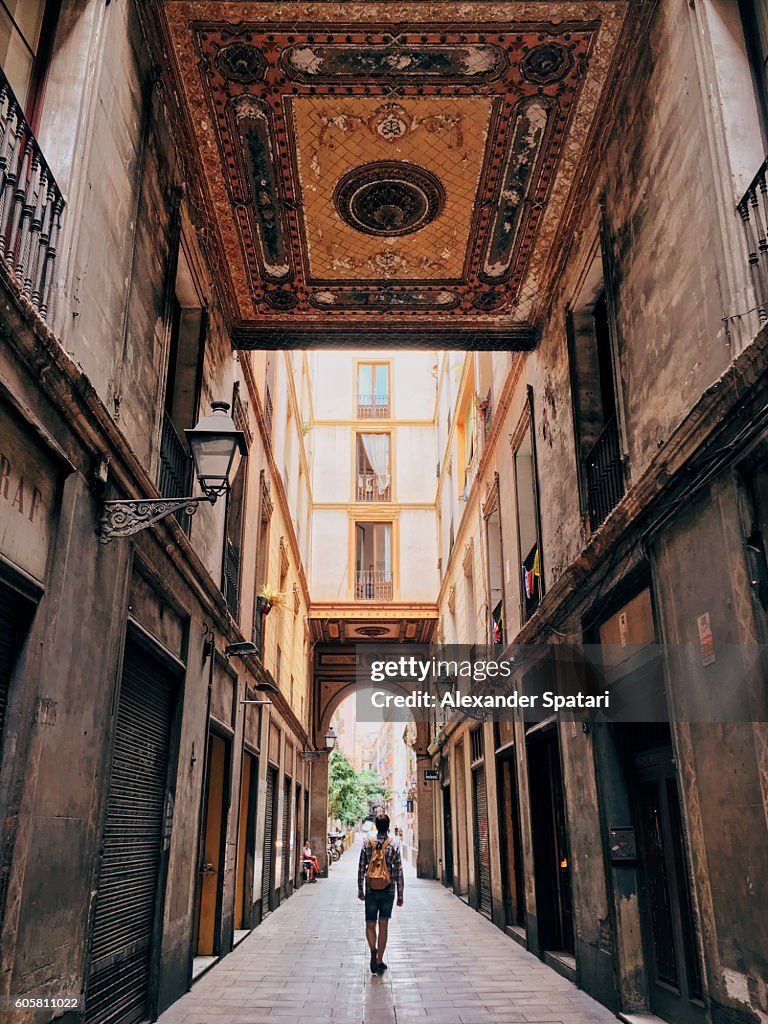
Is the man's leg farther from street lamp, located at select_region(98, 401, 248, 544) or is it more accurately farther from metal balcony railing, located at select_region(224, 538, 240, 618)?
street lamp, located at select_region(98, 401, 248, 544)

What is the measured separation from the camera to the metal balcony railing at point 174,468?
743 cm

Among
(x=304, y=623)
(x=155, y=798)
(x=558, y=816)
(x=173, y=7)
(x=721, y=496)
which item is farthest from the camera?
(x=304, y=623)

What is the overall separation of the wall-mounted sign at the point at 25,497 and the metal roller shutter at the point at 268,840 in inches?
448

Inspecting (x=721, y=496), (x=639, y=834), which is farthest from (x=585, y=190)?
(x=639, y=834)

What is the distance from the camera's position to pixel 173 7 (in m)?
6.48

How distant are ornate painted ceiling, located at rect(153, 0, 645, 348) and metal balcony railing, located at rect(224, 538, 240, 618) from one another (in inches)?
108

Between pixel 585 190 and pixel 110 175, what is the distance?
4787mm

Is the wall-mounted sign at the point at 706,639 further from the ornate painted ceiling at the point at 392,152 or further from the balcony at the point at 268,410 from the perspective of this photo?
the balcony at the point at 268,410

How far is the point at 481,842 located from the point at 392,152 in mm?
12206

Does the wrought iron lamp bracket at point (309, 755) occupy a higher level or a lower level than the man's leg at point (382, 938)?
higher

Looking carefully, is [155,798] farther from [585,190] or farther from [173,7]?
[585,190]

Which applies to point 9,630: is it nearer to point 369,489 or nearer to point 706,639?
point 706,639

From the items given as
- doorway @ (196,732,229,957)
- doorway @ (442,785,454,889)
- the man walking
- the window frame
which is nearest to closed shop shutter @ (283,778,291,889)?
doorway @ (442,785,454,889)

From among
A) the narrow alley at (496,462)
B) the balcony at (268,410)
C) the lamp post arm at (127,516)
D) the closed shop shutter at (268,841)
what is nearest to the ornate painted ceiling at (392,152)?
the narrow alley at (496,462)
